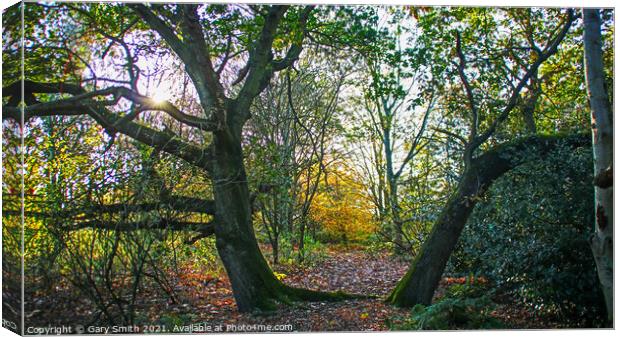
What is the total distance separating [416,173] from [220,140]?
2895 mm

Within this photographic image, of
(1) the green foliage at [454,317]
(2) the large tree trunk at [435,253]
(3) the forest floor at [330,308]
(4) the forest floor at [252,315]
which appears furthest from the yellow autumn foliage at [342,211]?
(1) the green foliage at [454,317]

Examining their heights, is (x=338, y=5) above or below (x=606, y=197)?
above

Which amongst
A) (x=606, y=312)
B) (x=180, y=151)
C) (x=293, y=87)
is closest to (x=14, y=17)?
(x=180, y=151)

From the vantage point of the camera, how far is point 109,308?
536 centimetres

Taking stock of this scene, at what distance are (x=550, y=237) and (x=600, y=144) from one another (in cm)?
115

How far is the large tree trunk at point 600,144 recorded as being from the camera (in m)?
5.15

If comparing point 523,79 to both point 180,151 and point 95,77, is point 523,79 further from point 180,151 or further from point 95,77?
point 95,77

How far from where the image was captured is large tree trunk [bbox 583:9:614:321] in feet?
16.9

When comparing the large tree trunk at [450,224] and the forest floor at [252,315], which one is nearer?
the forest floor at [252,315]

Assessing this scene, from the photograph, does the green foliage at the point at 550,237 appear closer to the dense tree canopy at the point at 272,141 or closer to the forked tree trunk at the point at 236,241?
the dense tree canopy at the point at 272,141

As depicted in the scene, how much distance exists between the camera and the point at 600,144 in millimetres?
5172

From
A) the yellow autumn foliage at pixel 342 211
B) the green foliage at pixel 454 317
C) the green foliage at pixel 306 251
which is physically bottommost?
the green foliage at pixel 454 317

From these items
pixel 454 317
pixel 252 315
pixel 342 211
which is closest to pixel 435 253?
pixel 454 317

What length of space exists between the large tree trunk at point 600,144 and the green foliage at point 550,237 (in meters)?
0.22
